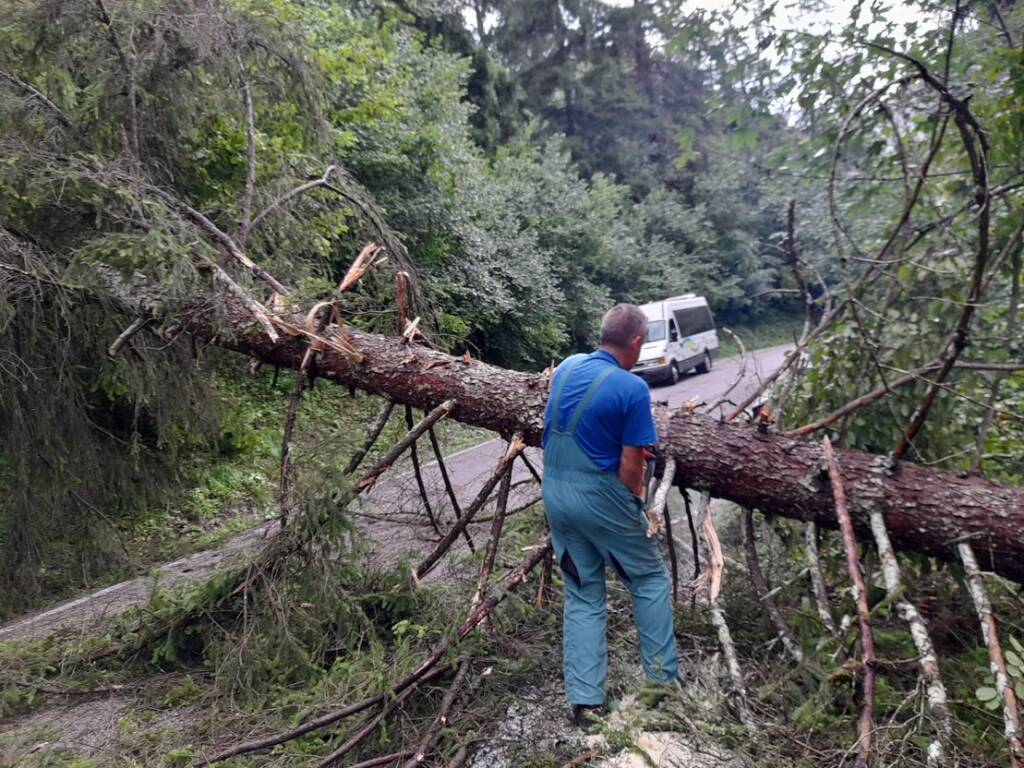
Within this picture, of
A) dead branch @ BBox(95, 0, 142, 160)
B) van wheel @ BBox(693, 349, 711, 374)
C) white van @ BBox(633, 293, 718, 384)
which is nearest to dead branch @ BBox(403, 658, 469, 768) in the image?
dead branch @ BBox(95, 0, 142, 160)

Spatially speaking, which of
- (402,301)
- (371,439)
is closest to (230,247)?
(402,301)

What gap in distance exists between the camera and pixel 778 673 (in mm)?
3080

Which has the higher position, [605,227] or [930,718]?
[605,227]

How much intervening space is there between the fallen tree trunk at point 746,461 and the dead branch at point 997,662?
0.12m

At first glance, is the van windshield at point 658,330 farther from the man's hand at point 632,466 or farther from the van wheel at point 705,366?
the man's hand at point 632,466

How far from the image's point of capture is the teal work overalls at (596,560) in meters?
3.02

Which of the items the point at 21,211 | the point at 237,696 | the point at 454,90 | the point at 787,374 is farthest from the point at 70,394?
the point at 454,90

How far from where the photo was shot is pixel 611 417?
3014 millimetres

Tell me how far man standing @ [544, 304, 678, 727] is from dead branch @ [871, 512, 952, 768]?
880 mm

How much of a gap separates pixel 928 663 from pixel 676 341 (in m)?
15.5

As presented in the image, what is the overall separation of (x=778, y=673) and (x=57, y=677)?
12.2 feet

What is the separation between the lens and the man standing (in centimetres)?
300

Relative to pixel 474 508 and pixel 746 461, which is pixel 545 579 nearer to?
pixel 474 508

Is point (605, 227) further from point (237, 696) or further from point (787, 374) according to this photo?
point (237, 696)
